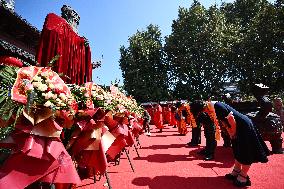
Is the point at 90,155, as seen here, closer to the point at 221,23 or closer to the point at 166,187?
the point at 166,187

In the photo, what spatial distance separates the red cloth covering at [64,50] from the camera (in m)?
4.64

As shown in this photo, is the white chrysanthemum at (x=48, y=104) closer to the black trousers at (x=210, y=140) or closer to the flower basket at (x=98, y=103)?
the flower basket at (x=98, y=103)

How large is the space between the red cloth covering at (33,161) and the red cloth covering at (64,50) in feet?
6.39

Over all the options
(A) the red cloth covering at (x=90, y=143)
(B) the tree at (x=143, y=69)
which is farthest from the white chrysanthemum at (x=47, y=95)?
(B) the tree at (x=143, y=69)

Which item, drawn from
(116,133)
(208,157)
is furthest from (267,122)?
(116,133)

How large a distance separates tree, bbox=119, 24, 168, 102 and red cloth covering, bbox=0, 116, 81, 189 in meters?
35.2

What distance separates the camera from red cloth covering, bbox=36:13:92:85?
464 centimetres

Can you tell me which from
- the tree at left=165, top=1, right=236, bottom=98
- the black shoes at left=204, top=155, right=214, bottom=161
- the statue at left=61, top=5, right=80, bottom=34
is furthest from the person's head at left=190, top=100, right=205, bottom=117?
the tree at left=165, top=1, right=236, bottom=98

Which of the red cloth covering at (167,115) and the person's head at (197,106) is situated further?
the red cloth covering at (167,115)

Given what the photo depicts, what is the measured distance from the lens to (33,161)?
261cm

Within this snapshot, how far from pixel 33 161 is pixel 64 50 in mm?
2689

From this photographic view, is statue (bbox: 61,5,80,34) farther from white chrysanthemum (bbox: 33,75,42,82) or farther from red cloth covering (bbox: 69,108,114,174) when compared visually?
white chrysanthemum (bbox: 33,75,42,82)

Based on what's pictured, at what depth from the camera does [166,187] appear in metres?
4.99

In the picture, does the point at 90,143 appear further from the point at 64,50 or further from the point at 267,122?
the point at 267,122
